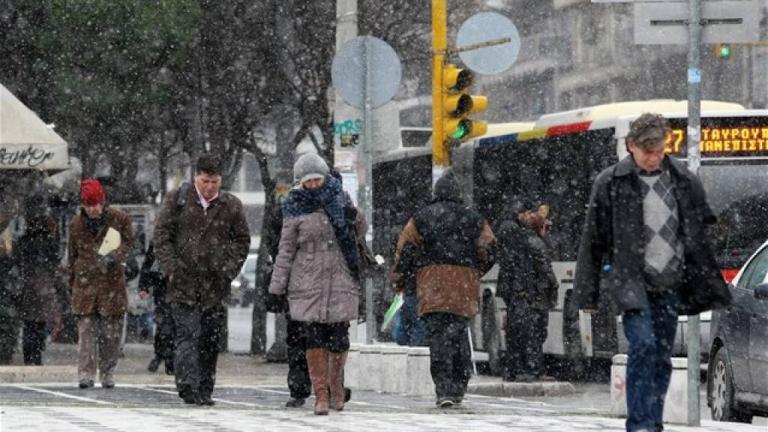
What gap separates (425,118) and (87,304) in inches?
1557

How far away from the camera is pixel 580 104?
254ft

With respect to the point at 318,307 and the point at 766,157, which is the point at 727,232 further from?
the point at 318,307

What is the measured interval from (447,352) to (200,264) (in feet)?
5.96

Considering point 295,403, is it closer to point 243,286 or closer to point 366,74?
point 366,74

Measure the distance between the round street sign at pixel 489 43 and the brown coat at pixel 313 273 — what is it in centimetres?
625

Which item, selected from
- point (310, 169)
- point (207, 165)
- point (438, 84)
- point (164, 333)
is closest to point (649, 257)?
point (310, 169)

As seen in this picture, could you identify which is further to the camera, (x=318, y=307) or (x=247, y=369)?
(x=247, y=369)

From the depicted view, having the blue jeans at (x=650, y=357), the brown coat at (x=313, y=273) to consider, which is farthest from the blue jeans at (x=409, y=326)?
the blue jeans at (x=650, y=357)

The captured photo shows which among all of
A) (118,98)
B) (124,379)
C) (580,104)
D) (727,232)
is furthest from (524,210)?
(580,104)

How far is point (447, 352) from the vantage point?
1572 centimetres

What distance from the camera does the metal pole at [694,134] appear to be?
13297mm

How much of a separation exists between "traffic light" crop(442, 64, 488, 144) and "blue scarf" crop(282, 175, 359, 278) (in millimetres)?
5806

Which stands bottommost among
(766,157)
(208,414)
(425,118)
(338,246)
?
(208,414)

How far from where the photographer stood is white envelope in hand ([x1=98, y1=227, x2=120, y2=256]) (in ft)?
62.0
